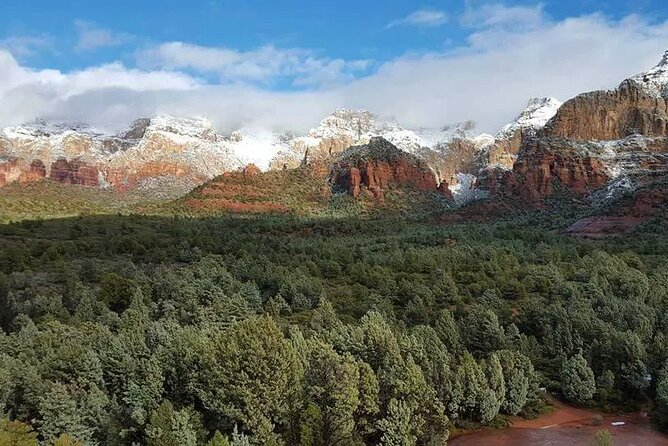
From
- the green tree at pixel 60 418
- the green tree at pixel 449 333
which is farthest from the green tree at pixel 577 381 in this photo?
the green tree at pixel 60 418

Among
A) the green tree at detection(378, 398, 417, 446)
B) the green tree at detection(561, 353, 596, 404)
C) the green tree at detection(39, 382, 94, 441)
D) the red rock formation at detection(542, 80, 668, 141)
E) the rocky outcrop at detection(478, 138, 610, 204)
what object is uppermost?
the red rock formation at detection(542, 80, 668, 141)

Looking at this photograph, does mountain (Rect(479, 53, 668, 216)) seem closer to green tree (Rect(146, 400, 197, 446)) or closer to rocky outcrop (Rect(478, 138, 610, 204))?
rocky outcrop (Rect(478, 138, 610, 204))

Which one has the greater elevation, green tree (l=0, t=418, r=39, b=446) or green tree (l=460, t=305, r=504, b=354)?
green tree (l=0, t=418, r=39, b=446)

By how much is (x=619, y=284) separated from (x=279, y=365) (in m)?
51.1

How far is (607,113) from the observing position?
170375mm

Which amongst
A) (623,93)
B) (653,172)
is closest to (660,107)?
(623,93)

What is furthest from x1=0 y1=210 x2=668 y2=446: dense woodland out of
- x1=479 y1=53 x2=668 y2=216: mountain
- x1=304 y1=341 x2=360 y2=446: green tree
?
x1=479 y1=53 x2=668 y2=216: mountain

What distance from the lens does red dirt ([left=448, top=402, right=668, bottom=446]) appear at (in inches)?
1523

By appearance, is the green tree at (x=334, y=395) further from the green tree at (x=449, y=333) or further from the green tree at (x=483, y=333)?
the green tree at (x=483, y=333)

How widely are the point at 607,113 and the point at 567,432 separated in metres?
150

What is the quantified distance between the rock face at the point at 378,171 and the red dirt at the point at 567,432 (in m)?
108

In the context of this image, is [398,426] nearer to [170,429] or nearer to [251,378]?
[251,378]

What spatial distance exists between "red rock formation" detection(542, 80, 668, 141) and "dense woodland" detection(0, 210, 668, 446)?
7686 cm

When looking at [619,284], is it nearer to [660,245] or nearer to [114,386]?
[660,245]
